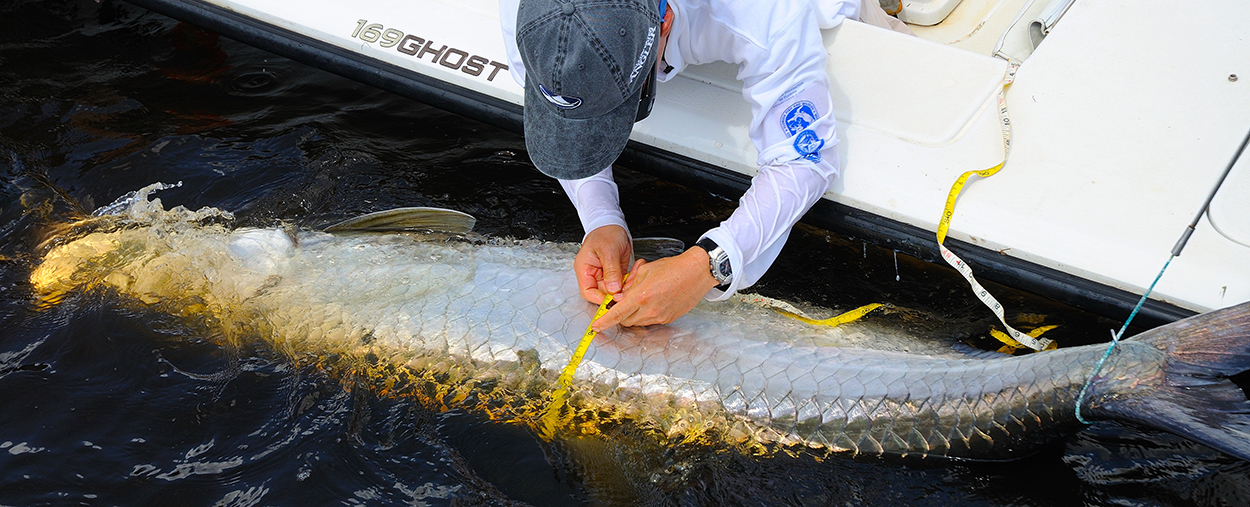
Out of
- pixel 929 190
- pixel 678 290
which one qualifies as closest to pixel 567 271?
pixel 678 290

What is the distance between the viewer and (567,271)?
2.96m

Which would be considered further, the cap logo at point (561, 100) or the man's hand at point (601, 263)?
the man's hand at point (601, 263)

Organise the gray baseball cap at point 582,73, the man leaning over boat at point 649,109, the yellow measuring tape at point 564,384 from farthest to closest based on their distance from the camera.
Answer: the yellow measuring tape at point 564,384
the man leaning over boat at point 649,109
the gray baseball cap at point 582,73

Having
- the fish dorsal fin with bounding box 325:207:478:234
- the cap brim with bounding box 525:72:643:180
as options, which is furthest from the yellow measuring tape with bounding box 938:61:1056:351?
the fish dorsal fin with bounding box 325:207:478:234

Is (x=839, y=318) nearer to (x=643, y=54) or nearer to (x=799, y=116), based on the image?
(x=799, y=116)

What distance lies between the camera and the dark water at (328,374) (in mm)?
2590

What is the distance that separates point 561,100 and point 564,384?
1.02m

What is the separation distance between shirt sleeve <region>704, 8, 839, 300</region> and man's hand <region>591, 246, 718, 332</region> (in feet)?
0.30

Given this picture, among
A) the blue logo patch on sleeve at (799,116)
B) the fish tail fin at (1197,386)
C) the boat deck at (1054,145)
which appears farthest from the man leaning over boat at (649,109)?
the fish tail fin at (1197,386)

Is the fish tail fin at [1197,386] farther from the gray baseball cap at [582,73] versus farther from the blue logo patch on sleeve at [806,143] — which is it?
the gray baseball cap at [582,73]

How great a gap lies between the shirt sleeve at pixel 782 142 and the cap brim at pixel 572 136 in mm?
435

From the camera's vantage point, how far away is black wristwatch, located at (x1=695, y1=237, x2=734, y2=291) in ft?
8.00

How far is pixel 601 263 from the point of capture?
2.72 m

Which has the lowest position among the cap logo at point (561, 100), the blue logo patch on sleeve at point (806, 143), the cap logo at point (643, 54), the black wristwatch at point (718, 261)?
the black wristwatch at point (718, 261)
